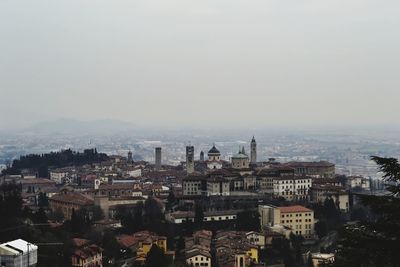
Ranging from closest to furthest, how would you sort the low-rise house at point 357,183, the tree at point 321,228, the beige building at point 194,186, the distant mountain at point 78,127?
1. the tree at point 321,228
2. the beige building at point 194,186
3. the low-rise house at point 357,183
4. the distant mountain at point 78,127

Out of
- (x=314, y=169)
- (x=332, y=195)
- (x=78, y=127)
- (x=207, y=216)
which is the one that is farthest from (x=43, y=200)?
(x=78, y=127)

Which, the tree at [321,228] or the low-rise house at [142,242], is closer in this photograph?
the low-rise house at [142,242]

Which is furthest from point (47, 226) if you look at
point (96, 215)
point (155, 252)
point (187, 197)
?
point (187, 197)

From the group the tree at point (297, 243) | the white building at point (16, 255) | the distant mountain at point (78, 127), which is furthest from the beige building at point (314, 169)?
the distant mountain at point (78, 127)

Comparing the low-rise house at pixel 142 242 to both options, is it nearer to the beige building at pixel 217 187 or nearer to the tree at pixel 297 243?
the tree at pixel 297 243

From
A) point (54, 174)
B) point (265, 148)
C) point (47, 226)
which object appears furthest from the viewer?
point (265, 148)

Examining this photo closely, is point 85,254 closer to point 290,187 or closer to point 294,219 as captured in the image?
point 294,219

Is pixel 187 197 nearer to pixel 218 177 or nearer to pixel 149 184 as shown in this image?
pixel 218 177
